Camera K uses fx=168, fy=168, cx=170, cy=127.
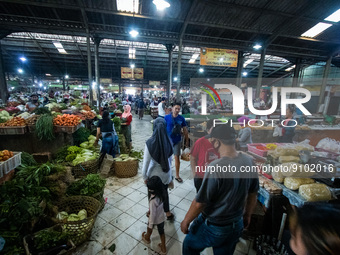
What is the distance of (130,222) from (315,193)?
8.48ft

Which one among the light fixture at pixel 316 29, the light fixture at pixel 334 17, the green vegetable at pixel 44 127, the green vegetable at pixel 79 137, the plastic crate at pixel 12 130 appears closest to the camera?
the plastic crate at pixel 12 130

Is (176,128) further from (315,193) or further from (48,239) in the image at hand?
(48,239)

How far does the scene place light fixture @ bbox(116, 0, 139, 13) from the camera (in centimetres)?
778

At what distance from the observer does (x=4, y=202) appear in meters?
2.03

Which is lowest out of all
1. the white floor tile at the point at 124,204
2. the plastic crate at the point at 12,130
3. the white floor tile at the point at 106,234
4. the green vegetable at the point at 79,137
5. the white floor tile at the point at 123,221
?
the white floor tile at the point at 106,234

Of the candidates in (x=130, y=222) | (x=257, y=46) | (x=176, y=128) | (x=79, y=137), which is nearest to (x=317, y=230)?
(x=130, y=222)

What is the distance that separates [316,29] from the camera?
10.0 meters

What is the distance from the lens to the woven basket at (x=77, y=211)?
2.27 m

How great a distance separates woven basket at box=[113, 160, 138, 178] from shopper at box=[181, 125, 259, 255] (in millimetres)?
2746

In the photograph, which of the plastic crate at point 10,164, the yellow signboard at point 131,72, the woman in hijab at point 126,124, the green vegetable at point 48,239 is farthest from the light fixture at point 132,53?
the green vegetable at point 48,239

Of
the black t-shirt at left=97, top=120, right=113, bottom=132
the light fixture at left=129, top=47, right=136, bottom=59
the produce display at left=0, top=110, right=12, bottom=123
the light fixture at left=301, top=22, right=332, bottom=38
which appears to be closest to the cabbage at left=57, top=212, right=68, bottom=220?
the black t-shirt at left=97, top=120, right=113, bottom=132

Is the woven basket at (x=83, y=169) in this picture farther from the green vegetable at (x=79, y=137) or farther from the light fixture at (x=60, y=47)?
the light fixture at (x=60, y=47)

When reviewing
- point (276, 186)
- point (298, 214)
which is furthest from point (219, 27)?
point (298, 214)

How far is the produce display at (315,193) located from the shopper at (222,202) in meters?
0.73
